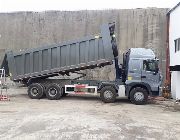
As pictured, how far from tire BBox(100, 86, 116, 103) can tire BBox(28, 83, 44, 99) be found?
3367mm

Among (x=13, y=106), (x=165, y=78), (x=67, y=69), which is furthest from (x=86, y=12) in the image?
(x=13, y=106)

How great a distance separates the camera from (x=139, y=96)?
19.3 meters

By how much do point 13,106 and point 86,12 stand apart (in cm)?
1408

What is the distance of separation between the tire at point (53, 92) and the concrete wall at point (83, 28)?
681 cm

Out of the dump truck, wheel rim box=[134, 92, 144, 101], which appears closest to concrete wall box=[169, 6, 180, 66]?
the dump truck

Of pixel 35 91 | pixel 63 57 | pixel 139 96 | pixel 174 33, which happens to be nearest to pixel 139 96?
pixel 139 96

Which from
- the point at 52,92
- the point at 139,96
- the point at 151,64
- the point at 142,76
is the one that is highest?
the point at 151,64

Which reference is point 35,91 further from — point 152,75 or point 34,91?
point 152,75

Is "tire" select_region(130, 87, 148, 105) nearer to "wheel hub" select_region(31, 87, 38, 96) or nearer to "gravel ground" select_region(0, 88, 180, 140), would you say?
"gravel ground" select_region(0, 88, 180, 140)

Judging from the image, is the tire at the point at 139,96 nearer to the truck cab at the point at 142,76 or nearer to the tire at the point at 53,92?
the truck cab at the point at 142,76

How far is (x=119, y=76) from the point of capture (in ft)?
66.1

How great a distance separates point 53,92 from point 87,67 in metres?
2.30

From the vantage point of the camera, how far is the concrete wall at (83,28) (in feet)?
91.4

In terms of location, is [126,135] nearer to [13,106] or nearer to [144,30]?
[13,106]
